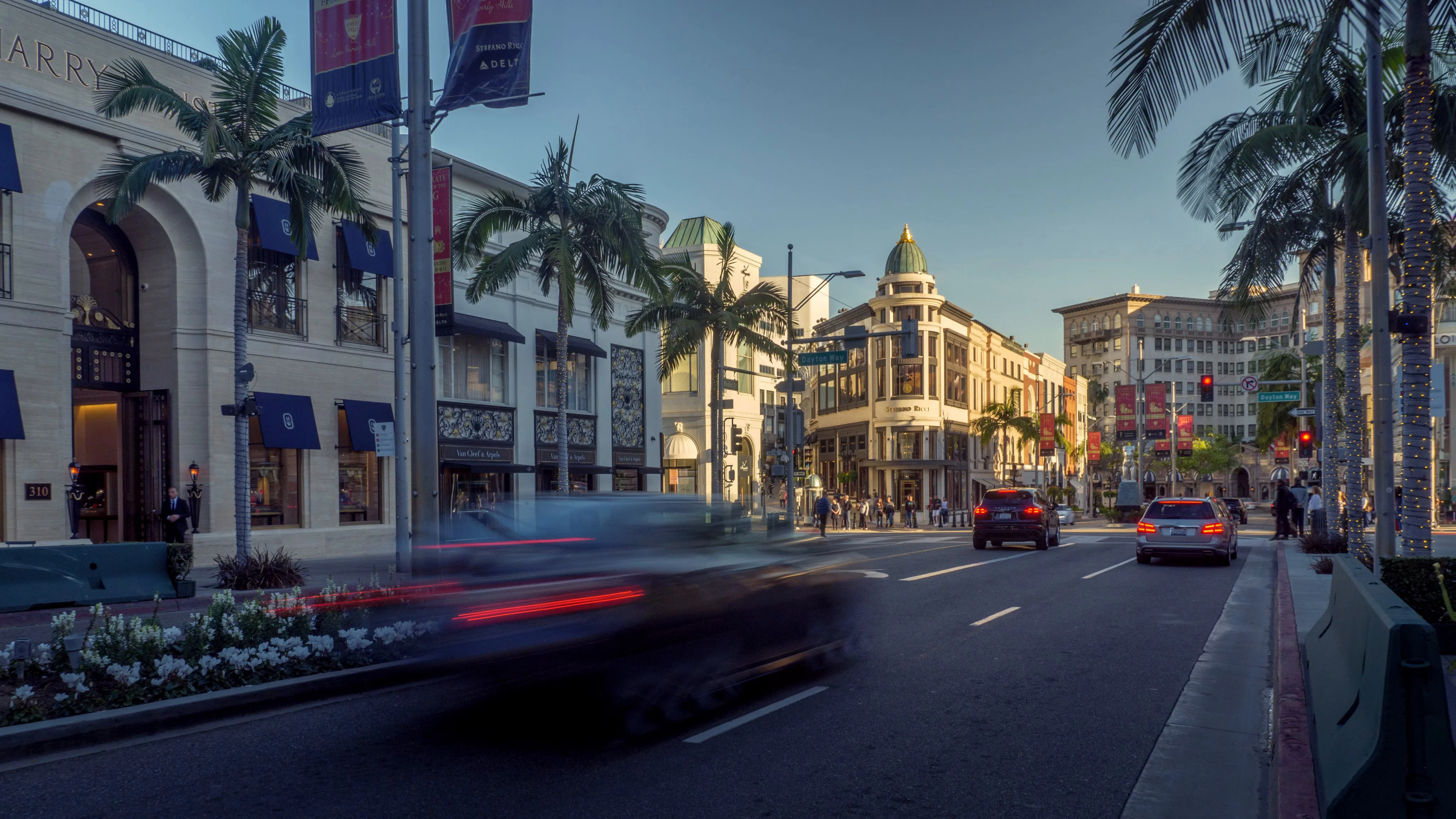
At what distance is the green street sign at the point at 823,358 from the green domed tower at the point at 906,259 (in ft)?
116

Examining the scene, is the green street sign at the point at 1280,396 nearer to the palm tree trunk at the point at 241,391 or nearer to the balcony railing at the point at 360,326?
the balcony railing at the point at 360,326

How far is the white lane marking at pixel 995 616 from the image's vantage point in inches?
510

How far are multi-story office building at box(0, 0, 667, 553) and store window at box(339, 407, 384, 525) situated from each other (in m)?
0.06

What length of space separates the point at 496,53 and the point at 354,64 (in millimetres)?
2131

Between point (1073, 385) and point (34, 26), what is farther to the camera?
point (1073, 385)

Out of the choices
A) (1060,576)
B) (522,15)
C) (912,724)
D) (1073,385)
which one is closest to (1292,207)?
(1060,576)

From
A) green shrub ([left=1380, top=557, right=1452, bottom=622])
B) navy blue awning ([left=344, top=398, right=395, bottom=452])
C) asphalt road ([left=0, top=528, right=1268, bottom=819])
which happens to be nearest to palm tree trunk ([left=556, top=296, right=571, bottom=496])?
navy blue awning ([left=344, top=398, right=395, bottom=452])

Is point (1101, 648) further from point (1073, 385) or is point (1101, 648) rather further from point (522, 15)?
point (1073, 385)

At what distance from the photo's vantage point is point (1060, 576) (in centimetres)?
1936

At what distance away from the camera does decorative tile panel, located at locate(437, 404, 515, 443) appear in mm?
30188

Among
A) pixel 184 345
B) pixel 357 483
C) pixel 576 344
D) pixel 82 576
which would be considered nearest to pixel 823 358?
pixel 576 344

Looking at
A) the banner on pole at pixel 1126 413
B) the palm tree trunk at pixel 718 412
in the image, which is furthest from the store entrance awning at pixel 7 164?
the banner on pole at pixel 1126 413

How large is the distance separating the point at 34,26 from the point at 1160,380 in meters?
120

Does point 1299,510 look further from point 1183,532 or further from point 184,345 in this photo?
point 184,345
